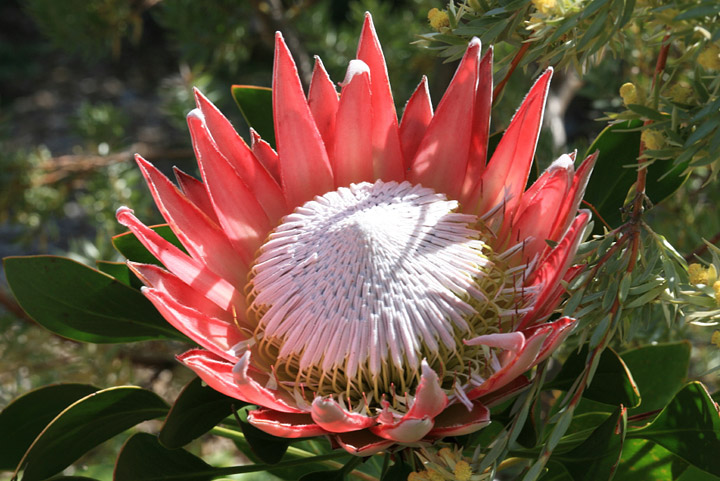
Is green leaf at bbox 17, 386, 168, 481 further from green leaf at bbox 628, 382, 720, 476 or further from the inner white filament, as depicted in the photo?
green leaf at bbox 628, 382, 720, 476

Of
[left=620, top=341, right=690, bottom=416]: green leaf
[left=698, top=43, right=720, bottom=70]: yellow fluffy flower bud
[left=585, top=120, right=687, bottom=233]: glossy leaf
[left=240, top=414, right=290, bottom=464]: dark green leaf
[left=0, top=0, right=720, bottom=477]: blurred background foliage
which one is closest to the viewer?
[left=698, top=43, right=720, bottom=70]: yellow fluffy flower bud

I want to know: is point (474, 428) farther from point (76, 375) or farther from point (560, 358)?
point (76, 375)

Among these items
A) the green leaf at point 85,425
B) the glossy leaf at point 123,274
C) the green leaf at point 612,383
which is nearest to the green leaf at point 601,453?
the green leaf at point 612,383

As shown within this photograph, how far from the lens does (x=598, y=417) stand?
0.98m

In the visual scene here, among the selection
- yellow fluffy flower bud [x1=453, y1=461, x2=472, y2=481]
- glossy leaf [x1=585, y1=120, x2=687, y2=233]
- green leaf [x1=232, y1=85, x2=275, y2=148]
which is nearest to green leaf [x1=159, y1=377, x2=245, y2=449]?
yellow fluffy flower bud [x1=453, y1=461, x2=472, y2=481]

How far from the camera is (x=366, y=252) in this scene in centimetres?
86

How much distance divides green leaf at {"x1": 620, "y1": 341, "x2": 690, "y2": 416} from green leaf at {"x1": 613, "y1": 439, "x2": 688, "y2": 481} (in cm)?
19

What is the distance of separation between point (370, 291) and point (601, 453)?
29cm

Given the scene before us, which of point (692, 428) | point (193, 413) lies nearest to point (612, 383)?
point (692, 428)

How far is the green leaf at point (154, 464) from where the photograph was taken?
2.80ft

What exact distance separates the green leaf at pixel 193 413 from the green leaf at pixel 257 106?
40 centimetres

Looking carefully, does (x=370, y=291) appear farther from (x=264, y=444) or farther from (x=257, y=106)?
(x=257, y=106)

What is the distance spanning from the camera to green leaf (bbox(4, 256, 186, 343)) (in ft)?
3.15

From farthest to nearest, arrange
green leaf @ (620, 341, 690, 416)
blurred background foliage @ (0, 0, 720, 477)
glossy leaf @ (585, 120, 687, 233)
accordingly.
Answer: blurred background foliage @ (0, 0, 720, 477) < green leaf @ (620, 341, 690, 416) < glossy leaf @ (585, 120, 687, 233)
